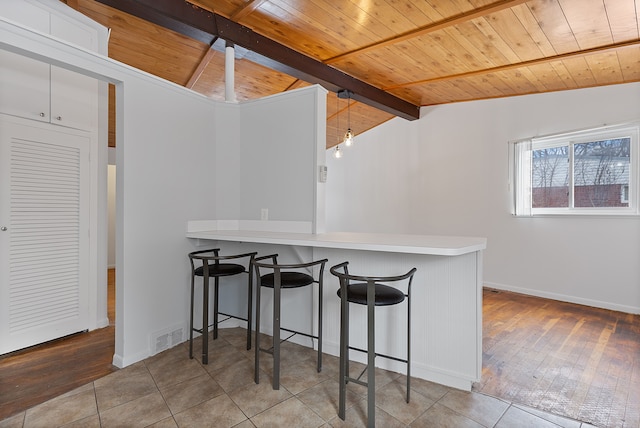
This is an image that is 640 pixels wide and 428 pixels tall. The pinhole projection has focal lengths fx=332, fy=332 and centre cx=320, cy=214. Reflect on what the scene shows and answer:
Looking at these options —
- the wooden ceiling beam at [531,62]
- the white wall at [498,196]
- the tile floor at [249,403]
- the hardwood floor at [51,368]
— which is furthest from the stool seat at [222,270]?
the white wall at [498,196]

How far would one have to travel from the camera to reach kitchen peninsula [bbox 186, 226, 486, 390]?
76.9 inches

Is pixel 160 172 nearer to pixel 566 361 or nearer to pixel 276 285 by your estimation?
pixel 276 285

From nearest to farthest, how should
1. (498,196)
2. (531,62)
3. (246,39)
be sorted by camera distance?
(246,39) → (531,62) → (498,196)

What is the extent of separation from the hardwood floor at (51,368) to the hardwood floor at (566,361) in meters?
2.53

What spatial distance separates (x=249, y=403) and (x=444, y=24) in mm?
3173

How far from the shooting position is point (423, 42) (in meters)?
3.17

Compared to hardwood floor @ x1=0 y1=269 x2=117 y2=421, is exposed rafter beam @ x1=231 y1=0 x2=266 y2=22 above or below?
above

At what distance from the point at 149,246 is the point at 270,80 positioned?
2.87m

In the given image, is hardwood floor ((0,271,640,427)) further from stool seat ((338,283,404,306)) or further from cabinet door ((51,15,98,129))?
cabinet door ((51,15,98,129))

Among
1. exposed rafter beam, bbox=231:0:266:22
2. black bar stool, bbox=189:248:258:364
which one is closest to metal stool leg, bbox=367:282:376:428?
black bar stool, bbox=189:248:258:364

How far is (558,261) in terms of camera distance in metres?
4.03

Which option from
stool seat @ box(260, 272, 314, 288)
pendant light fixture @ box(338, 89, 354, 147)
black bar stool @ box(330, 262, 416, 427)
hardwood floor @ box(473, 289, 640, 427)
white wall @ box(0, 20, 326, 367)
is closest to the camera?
black bar stool @ box(330, 262, 416, 427)

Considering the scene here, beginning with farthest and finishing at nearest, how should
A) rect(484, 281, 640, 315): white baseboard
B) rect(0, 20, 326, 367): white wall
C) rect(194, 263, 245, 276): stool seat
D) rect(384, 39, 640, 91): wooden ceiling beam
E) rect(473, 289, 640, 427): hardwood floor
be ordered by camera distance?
1. rect(484, 281, 640, 315): white baseboard
2. rect(384, 39, 640, 91): wooden ceiling beam
3. rect(194, 263, 245, 276): stool seat
4. rect(0, 20, 326, 367): white wall
5. rect(473, 289, 640, 427): hardwood floor

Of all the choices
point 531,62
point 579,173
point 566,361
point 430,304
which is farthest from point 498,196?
point 430,304
